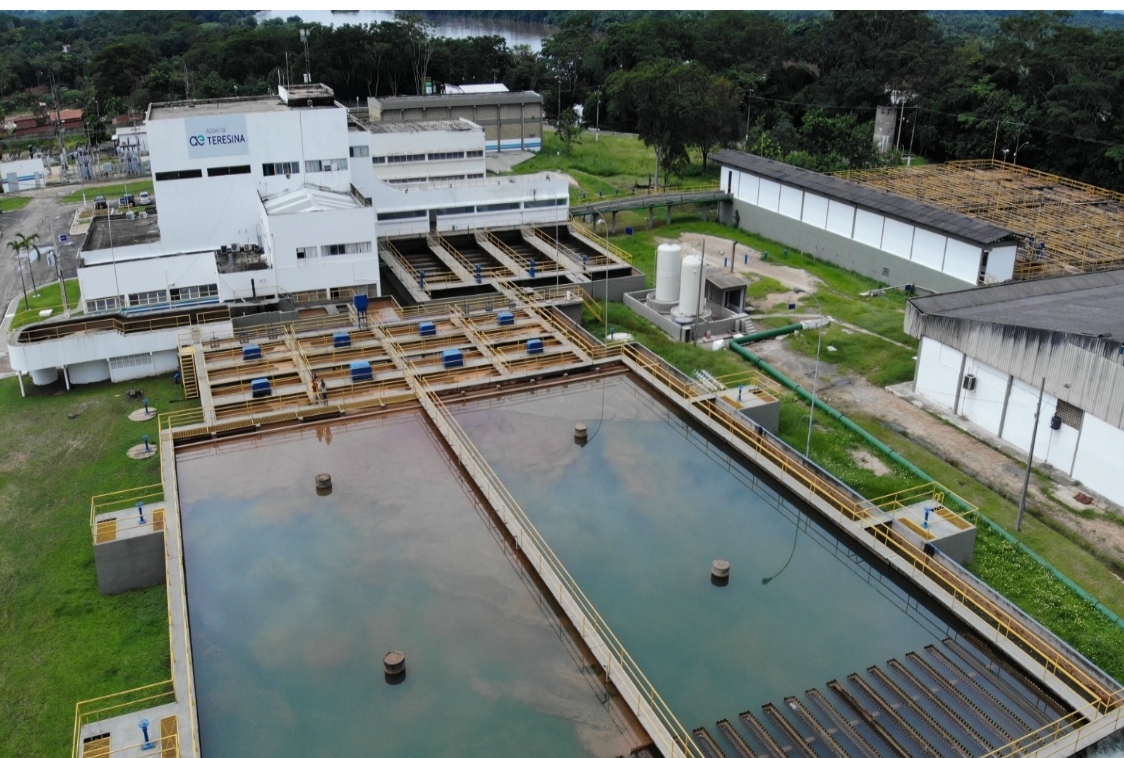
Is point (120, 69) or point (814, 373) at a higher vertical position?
point (120, 69)

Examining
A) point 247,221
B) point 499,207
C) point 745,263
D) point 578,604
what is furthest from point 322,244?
point 578,604

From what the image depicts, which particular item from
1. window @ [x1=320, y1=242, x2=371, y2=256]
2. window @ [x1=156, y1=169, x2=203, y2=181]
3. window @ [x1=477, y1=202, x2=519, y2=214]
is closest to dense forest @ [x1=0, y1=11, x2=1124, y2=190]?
window @ [x1=477, y1=202, x2=519, y2=214]

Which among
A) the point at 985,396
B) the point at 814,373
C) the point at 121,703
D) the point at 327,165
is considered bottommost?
the point at 121,703

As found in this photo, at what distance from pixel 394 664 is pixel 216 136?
3474 centimetres

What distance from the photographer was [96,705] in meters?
20.1

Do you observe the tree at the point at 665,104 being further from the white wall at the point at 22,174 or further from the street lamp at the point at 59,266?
the white wall at the point at 22,174

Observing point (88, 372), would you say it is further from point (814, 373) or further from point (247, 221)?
point (814, 373)

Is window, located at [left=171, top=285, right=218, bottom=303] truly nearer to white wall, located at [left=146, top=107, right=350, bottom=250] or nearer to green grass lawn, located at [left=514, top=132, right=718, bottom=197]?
white wall, located at [left=146, top=107, right=350, bottom=250]

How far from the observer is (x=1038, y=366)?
95.9 feet

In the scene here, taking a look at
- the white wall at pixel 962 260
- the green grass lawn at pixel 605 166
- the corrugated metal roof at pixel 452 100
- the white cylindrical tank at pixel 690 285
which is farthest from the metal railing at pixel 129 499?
the corrugated metal roof at pixel 452 100

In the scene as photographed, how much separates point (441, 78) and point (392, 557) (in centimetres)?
9863

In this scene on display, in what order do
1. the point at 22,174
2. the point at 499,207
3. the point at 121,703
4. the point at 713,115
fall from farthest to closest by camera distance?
the point at 22,174 → the point at 713,115 → the point at 499,207 → the point at 121,703

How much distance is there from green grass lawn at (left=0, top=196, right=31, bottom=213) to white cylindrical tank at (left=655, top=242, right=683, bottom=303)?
5441 centimetres

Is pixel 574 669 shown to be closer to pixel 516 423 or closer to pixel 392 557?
pixel 392 557
